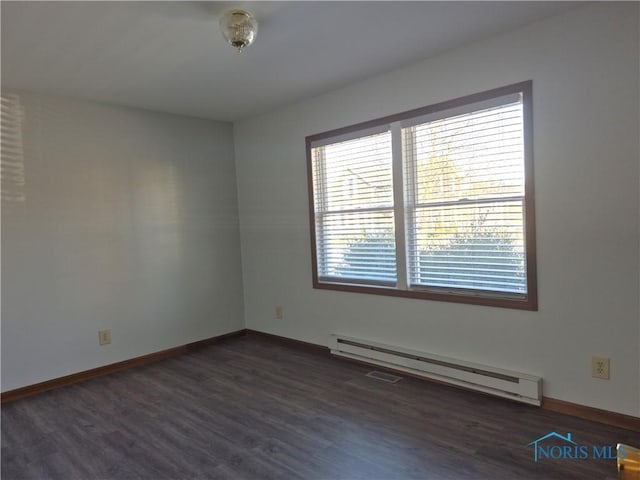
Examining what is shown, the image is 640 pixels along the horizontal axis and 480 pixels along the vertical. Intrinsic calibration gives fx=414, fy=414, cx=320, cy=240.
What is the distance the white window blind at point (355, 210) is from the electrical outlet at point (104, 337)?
196 centimetres

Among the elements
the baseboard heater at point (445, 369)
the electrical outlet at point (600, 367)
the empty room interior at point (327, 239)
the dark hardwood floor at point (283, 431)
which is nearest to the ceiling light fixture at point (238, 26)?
the empty room interior at point (327, 239)

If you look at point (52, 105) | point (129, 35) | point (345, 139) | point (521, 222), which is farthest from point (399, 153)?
point (52, 105)

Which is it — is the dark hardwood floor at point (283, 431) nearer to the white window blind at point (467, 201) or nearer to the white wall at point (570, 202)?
the white wall at point (570, 202)

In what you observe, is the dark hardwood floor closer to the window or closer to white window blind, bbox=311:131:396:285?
the window

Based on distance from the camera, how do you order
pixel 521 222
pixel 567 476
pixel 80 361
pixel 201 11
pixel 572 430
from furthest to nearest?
pixel 80 361, pixel 521 222, pixel 572 430, pixel 201 11, pixel 567 476

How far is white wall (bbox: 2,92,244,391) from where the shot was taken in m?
3.20

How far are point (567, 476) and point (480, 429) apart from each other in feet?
1.65

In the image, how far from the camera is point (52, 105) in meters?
3.36

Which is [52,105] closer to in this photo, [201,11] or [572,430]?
[201,11]

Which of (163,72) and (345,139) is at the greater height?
(163,72)

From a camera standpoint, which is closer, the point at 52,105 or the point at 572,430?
the point at 572,430

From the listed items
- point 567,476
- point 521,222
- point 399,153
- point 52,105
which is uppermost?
point 52,105

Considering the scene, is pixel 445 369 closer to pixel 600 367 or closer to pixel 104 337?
pixel 600 367

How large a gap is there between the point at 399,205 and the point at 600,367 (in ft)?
5.43
